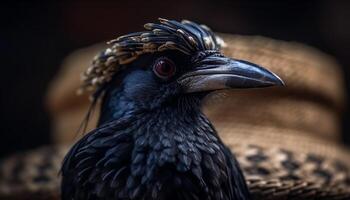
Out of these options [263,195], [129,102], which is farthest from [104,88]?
[263,195]

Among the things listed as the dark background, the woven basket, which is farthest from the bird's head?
the dark background

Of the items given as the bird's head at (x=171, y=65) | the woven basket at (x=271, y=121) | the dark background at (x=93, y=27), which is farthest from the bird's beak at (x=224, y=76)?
the dark background at (x=93, y=27)

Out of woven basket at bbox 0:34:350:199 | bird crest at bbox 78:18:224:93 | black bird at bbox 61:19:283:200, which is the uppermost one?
bird crest at bbox 78:18:224:93

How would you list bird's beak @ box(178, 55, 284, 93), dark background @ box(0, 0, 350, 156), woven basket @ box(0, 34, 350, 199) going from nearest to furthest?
bird's beak @ box(178, 55, 284, 93) < woven basket @ box(0, 34, 350, 199) < dark background @ box(0, 0, 350, 156)

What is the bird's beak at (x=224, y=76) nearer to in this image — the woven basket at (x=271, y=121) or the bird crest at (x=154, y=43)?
the bird crest at (x=154, y=43)

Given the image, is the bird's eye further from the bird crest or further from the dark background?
the dark background

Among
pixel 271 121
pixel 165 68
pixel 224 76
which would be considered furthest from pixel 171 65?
pixel 271 121

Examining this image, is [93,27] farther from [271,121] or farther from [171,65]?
[171,65]
